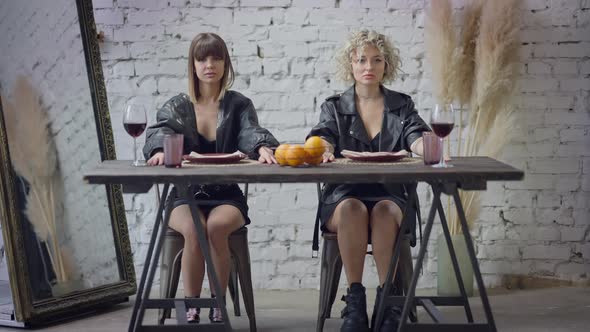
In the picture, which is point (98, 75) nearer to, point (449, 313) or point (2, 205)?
point (2, 205)

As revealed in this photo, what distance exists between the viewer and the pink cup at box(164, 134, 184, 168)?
284 cm

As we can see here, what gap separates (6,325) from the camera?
3.52m

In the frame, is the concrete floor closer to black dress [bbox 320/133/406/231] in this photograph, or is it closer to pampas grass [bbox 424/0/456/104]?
black dress [bbox 320/133/406/231]

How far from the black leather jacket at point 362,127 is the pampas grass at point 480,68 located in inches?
23.4

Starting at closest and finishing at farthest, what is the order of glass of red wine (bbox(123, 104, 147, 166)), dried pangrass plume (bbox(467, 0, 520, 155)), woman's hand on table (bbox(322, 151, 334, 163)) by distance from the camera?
glass of red wine (bbox(123, 104, 147, 166))
woman's hand on table (bbox(322, 151, 334, 163))
dried pangrass plume (bbox(467, 0, 520, 155))

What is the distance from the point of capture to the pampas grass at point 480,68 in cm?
400

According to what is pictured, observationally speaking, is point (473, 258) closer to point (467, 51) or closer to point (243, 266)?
point (243, 266)

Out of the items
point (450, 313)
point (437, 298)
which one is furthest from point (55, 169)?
point (450, 313)

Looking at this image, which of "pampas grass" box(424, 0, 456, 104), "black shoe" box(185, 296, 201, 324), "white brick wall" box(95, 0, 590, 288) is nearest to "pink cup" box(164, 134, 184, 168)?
"black shoe" box(185, 296, 201, 324)

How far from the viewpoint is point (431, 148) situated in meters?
2.89

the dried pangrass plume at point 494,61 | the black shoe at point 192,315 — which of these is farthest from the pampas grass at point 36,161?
the dried pangrass plume at point 494,61

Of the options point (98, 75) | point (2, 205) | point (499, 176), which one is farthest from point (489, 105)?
point (2, 205)

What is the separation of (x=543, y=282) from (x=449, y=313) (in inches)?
28.2

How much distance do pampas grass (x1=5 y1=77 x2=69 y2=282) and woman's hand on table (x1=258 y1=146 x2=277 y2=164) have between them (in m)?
0.95
